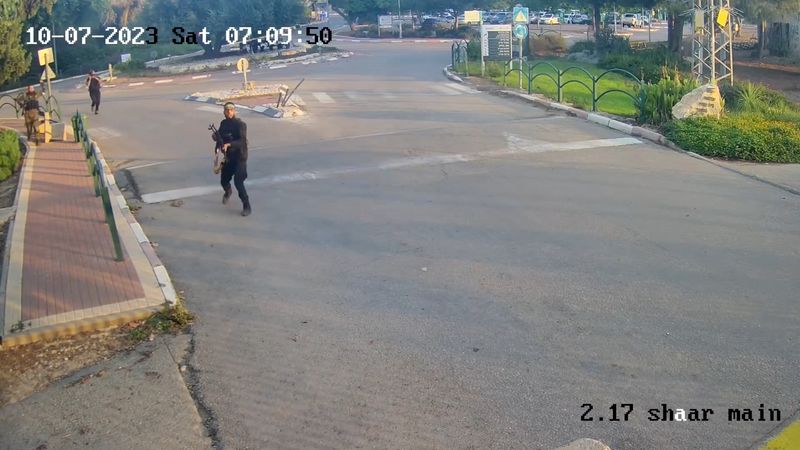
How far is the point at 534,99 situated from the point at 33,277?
1645cm

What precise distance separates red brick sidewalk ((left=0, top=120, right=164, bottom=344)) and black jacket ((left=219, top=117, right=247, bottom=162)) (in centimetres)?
183

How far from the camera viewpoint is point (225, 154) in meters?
11.2

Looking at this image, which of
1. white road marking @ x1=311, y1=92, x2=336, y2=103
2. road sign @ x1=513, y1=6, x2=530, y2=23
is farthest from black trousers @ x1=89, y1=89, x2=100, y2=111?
road sign @ x1=513, y1=6, x2=530, y2=23

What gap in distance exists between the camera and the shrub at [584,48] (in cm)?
4267

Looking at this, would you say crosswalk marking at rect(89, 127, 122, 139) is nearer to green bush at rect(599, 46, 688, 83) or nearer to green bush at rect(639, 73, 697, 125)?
green bush at rect(639, 73, 697, 125)

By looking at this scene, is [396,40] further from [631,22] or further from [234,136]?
[234,136]

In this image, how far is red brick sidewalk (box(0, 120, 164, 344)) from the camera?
768cm

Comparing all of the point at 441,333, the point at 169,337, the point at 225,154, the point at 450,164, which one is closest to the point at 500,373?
the point at 441,333

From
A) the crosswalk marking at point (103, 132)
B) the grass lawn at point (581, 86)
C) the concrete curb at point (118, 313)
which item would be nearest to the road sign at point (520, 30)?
the grass lawn at point (581, 86)

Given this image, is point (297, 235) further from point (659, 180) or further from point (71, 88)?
point (71, 88)

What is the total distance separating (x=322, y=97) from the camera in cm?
2766

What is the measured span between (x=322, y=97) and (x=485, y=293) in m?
20.7

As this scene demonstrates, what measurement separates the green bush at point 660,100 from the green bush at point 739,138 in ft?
3.78

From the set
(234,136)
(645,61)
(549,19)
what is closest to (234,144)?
(234,136)
